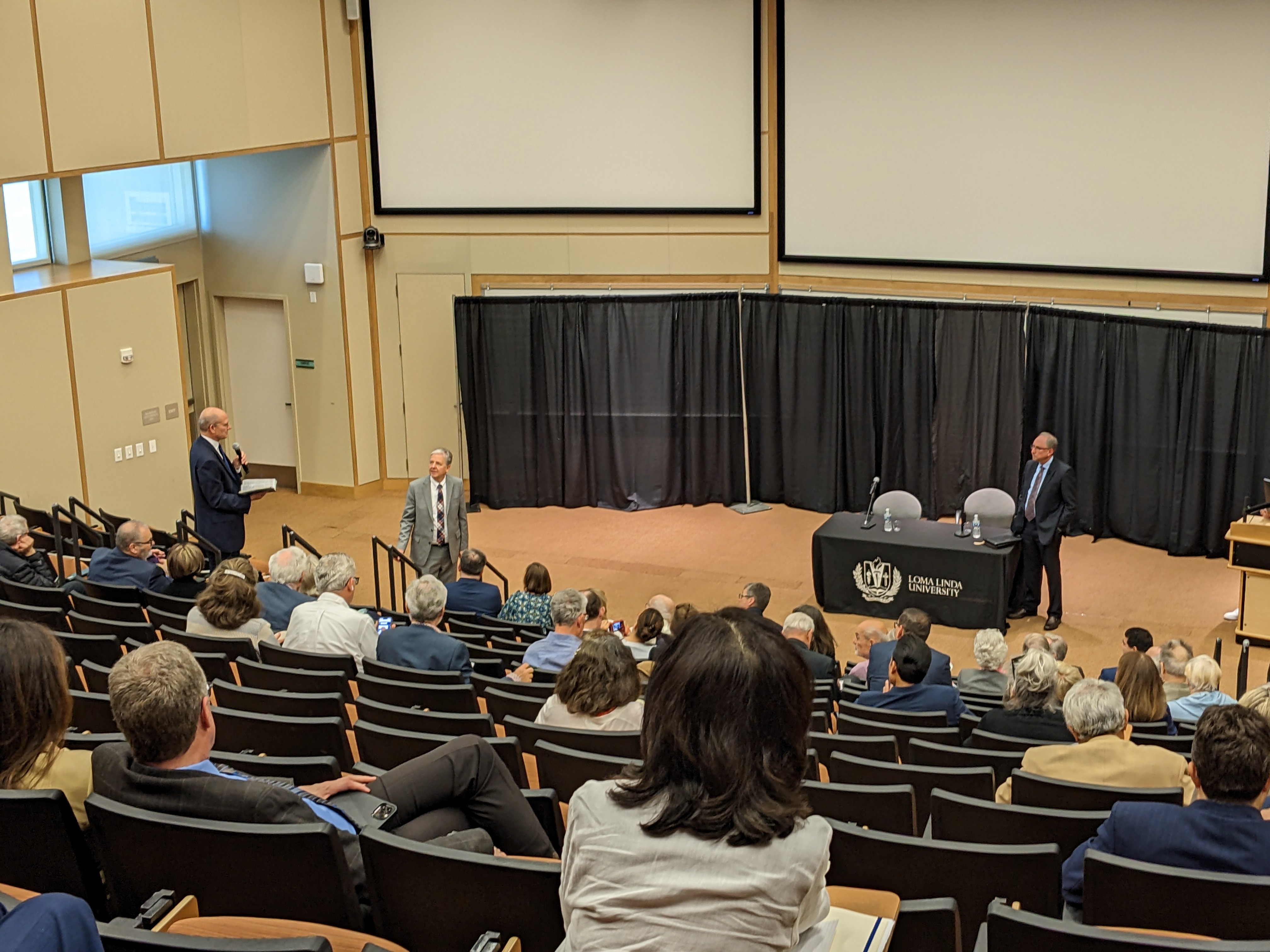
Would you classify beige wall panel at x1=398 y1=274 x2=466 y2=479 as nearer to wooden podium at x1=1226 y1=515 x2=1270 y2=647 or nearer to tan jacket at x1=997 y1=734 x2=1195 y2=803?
wooden podium at x1=1226 y1=515 x2=1270 y2=647

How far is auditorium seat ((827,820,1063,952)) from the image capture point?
10.4ft

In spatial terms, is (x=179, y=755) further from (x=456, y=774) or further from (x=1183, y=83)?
(x=1183, y=83)

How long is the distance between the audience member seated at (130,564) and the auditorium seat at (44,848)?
202 inches

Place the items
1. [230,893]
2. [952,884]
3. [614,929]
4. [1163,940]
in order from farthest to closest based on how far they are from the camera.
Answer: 1. [952,884]
2. [230,893]
3. [1163,940]
4. [614,929]

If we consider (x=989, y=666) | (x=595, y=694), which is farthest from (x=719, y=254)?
(x=595, y=694)

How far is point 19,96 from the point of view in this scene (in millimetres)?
9906

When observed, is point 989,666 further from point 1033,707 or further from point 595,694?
point 595,694

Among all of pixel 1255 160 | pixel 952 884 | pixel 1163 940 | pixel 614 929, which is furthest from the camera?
pixel 1255 160

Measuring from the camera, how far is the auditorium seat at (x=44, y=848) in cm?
270

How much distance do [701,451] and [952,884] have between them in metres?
10.7

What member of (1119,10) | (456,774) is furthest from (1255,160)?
(456,774)

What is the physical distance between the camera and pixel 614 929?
2006mm

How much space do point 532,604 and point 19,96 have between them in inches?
217

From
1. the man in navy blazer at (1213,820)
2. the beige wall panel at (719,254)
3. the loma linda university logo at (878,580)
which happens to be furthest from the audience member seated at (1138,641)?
the beige wall panel at (719,254)
